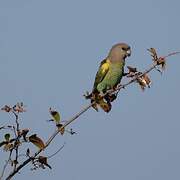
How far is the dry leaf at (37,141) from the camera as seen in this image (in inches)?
130

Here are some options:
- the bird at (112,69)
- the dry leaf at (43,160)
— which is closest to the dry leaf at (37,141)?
the dry leaf at (43,160)

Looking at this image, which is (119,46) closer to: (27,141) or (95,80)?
(95,80)

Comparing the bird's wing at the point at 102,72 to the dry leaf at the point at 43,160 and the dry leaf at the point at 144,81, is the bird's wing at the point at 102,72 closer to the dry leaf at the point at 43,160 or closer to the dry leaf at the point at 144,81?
the dry leaf at the point at 144,81

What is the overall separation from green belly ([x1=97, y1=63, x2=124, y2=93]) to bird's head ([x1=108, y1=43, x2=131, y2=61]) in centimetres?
21

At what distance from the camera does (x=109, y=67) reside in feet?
30.0

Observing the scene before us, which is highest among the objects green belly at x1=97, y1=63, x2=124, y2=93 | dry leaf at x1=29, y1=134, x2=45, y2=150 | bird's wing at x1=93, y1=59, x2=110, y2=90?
bird's wing at x1=93, y1=59, x2=110, y2=90

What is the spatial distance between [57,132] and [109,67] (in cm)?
605

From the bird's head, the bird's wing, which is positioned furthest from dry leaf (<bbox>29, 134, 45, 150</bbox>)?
the bird's head

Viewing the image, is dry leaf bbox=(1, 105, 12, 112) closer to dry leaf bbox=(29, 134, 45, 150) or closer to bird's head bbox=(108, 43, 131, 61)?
dry leaf bbox=(29, 134, 45, 150)

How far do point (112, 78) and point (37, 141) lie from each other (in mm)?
5659

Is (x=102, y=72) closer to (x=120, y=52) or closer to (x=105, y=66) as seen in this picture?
(x=105, y=66)

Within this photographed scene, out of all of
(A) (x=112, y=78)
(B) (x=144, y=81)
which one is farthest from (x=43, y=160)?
(A) (x=112, y=78)

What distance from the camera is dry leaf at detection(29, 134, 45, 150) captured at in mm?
3299

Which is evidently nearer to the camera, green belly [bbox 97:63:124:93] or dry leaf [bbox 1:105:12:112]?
dry leaf [bbox 1:105:12:112]
